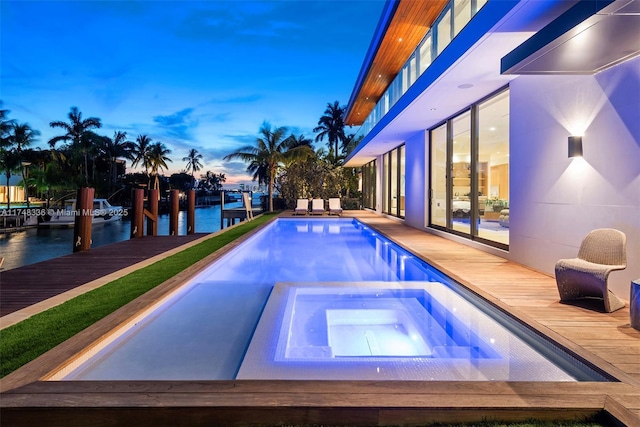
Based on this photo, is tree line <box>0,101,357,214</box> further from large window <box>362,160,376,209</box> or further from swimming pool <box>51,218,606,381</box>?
swimming pool <box>51,218,606,381</box>

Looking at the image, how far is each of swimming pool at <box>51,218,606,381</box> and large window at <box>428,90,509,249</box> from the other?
2.78m

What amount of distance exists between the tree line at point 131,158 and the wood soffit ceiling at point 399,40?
443 centimetres

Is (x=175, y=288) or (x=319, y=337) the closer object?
(x=319, y=337)

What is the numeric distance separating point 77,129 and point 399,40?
4112 centimetres

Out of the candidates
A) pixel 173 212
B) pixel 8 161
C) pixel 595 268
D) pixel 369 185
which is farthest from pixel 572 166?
pixel 8 161

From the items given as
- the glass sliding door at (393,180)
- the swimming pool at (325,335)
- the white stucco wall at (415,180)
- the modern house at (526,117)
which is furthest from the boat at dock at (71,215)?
the swimming pool at (325,335)

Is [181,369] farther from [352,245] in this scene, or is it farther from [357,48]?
[357,48]

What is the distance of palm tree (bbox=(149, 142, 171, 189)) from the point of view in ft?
153

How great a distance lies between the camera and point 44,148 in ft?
133

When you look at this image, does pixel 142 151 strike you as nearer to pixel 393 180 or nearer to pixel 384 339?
pixel 393 180

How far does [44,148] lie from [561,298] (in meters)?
49.7

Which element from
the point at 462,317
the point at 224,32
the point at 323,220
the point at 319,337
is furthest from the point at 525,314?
the point at 224,32

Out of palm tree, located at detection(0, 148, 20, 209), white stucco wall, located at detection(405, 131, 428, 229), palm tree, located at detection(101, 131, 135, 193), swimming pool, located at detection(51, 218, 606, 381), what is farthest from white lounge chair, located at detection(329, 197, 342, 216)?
palm tree, located at detection(101, 131, 135, 193)

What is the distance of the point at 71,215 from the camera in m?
27.6
